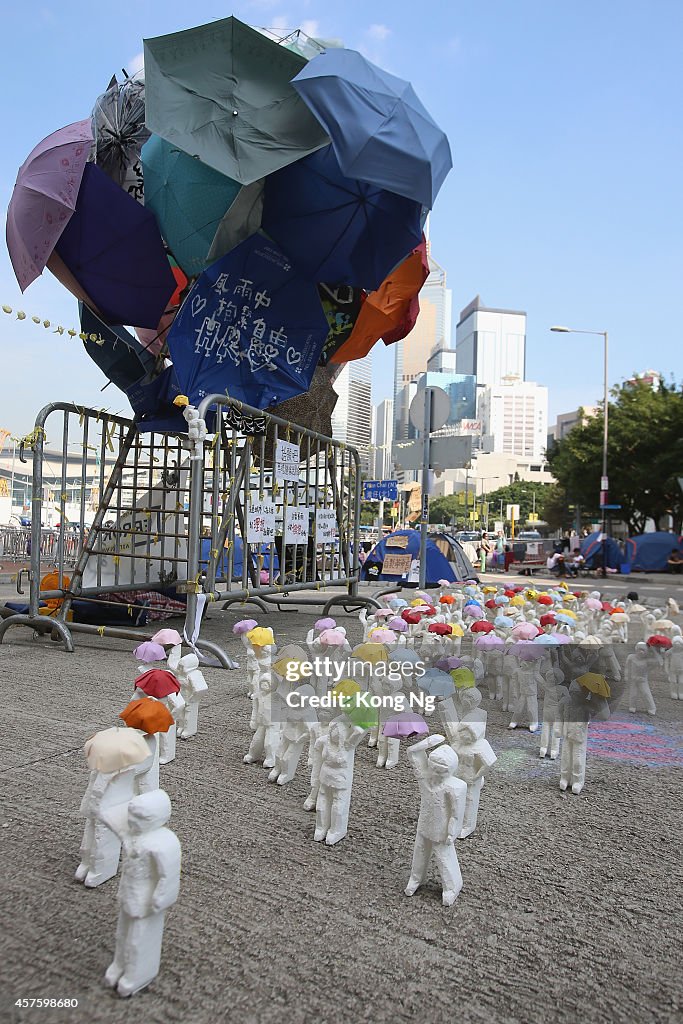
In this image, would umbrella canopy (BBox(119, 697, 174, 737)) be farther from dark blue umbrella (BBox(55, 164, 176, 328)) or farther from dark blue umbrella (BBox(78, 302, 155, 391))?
dark blue umbrella (BBox(78, 302, 155, 391))

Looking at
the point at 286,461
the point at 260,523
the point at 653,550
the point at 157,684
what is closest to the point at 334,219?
the point at 286,461

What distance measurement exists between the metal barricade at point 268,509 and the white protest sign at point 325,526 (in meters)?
0.01

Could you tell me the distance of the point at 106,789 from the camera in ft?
8.32

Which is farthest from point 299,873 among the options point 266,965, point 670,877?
point 670,877

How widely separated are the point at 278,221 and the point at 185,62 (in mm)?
1725

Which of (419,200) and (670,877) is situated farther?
(419,200)

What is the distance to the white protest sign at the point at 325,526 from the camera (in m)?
9.39

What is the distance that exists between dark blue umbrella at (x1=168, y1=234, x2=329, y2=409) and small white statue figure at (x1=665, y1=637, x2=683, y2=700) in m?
4.85

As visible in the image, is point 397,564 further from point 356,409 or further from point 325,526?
point 356,409

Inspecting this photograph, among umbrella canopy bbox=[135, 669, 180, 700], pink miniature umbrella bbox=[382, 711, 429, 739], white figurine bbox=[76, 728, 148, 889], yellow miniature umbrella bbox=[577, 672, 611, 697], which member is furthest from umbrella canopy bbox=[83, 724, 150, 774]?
yellow miniature umbrella bbox=[577, 672, 611, 697]

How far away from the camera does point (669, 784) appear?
13.2ft

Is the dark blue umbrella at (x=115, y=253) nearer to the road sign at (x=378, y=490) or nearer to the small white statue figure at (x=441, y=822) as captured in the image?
the road sign at (x=378, y=490)

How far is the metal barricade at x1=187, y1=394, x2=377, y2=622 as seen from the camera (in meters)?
7.12

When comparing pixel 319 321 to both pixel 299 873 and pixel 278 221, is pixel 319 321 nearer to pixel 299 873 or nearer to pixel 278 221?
pixel 278 221
